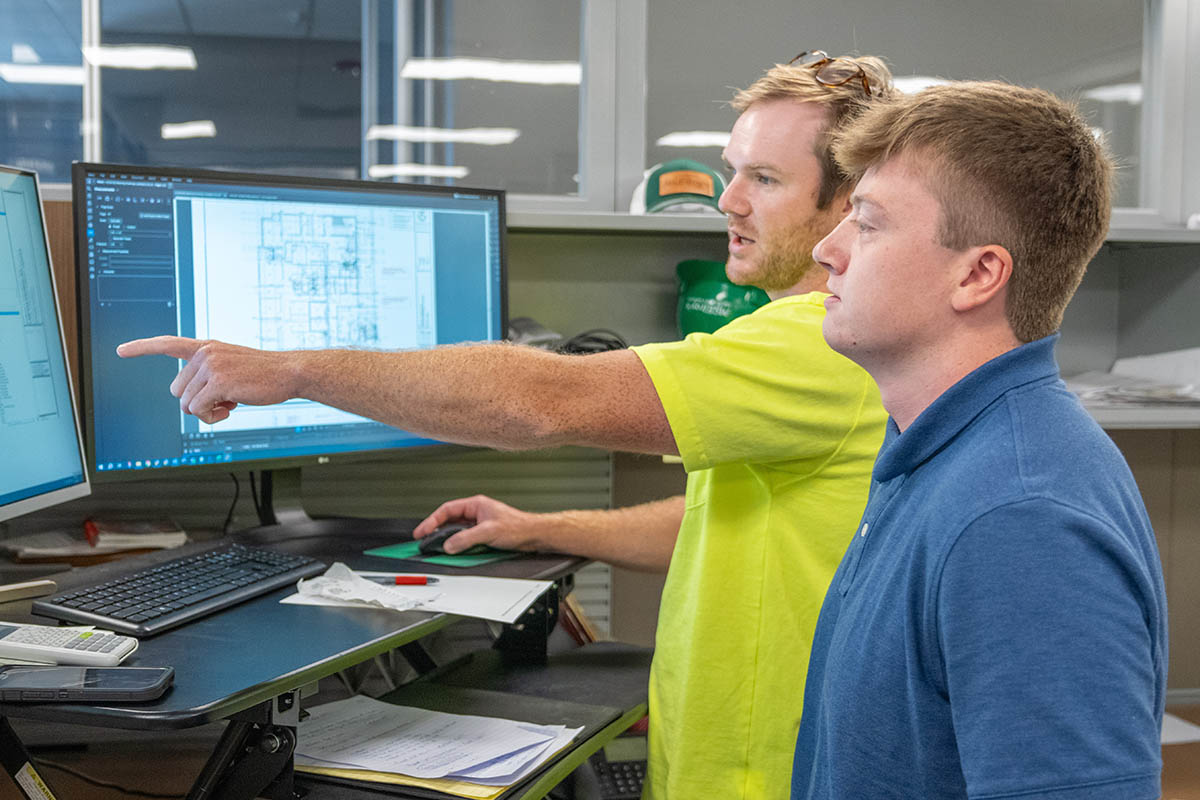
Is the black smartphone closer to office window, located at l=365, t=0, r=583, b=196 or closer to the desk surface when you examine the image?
the desk surface

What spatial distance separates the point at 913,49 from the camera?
2.43 m

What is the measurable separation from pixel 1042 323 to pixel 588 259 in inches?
52.9

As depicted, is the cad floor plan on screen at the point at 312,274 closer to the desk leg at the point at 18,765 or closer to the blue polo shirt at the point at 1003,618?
the desk leg at the point at 18,765

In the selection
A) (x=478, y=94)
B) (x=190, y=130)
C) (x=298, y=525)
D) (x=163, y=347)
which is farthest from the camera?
(x=190, y=130)

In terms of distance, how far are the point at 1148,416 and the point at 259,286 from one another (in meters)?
1.60

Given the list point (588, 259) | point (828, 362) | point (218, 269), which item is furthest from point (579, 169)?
point (828, 362)

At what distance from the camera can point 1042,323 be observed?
0.81 meters

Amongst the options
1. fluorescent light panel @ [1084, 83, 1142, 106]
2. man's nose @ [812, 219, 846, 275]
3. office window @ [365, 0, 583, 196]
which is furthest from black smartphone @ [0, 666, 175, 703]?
fluorescent light panel @ [1084, 83, 1142, 106]

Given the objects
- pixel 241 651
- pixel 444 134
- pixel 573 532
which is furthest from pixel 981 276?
pixel 444 134

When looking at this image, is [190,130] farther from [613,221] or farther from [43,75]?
[613,221]

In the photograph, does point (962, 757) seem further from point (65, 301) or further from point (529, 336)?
point (65, 301)

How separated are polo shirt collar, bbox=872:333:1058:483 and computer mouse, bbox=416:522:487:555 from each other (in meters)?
0.82

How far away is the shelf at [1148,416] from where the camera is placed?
6.39ft

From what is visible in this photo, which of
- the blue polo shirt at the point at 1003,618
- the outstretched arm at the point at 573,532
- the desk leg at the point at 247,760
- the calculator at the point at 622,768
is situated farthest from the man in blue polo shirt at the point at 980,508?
the calculator at the point at 622,768
